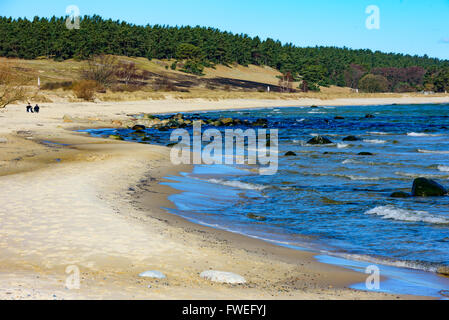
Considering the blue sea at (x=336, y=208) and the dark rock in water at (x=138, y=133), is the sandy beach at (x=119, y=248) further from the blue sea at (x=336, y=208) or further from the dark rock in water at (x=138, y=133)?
the dark rock in water at (x=138, y=133)

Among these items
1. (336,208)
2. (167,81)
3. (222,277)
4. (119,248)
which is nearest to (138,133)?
(336,208)

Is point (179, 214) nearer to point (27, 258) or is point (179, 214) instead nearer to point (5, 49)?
point (27, 258)

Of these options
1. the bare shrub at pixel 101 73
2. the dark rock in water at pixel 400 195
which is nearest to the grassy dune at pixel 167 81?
the bare shrub at pixel 101 73

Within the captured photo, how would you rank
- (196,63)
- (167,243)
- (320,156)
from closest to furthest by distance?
(167,243) → (320,156) → (196,63)

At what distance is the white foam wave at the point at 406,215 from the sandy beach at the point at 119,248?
3.79 metres

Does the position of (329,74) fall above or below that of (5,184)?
above

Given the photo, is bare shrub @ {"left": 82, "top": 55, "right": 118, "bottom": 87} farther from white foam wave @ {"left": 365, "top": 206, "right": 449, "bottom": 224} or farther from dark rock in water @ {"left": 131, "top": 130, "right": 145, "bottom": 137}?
white foam wave @ {"left": 365, "top": 206, "right": 449, "bottom": 224}

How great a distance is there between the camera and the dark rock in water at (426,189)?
13781mm

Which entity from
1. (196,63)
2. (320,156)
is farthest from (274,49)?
(320,156)

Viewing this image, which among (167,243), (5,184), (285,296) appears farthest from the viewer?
(5,184)

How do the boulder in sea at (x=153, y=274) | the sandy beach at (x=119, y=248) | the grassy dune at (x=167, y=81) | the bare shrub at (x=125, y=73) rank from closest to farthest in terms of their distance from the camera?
the sandy beach at (x=119, y=248) → the boulder in sea at (x=153, y=274) → the grassy dune at (x=167, y=81) → the bare shrub at (x=125, y=73)

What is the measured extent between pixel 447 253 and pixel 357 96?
372 feet

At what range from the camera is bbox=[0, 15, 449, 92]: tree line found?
121250 millimetres

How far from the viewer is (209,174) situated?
17.2 meters
